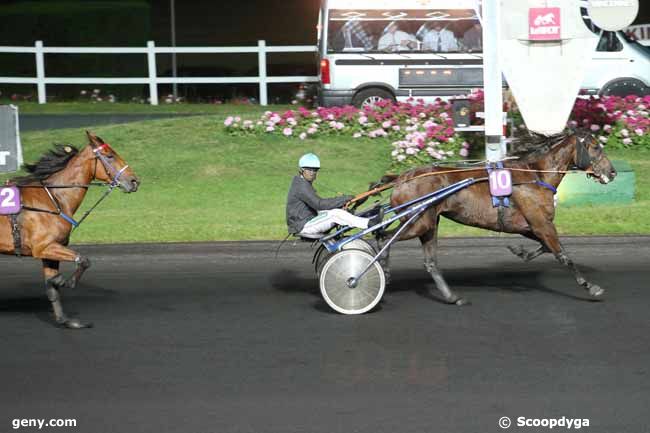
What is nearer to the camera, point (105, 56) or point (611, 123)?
point (611, 123)

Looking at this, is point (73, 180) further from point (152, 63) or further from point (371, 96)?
Answer: point (152, 63)

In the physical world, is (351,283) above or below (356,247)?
below

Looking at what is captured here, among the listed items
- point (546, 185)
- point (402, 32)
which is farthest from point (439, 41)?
point (546, 185)

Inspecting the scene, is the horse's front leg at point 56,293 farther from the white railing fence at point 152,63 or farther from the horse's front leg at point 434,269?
the white railing fence at point 152,63

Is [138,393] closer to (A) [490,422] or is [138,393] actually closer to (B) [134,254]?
(A) [490,422]

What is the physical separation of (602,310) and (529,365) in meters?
2.11

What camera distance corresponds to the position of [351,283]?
9523 millimetres

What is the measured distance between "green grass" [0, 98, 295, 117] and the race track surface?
11607 millimetres

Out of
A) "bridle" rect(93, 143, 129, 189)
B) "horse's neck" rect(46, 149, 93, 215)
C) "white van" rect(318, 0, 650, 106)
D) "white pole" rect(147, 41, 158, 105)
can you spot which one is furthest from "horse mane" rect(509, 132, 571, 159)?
"white pole" rect(147, 41, 158, 105)

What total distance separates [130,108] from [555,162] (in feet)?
52.9

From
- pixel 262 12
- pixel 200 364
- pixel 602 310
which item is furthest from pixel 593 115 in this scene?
pixel 262 12

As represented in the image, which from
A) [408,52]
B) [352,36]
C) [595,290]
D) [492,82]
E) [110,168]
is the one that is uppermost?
[352,36]

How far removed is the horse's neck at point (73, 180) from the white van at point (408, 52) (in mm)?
11414

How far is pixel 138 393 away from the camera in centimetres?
737
